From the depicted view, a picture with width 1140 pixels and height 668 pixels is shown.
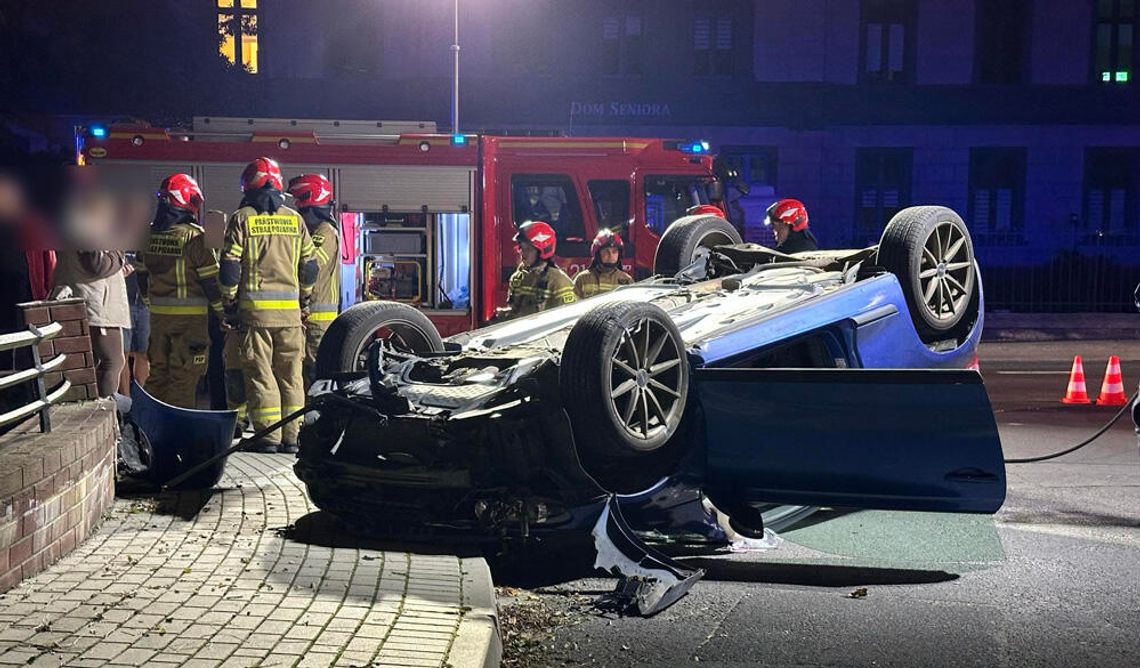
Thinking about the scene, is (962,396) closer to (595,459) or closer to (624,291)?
(595,459)

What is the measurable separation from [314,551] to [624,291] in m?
2.93

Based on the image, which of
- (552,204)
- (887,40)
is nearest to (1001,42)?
(887,40)

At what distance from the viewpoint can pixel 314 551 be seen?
6.06 metres

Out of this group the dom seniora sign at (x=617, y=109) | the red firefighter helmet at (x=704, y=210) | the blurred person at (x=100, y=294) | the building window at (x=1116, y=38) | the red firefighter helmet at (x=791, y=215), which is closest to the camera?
the blurred person at (x=100, y=294)

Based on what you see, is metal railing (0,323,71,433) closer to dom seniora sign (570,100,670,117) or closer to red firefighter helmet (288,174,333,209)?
red firefighter helmet (288,174,333,209)

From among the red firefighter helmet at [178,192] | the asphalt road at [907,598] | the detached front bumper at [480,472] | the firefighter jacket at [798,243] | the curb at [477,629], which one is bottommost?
the asphalt road at [907,598]

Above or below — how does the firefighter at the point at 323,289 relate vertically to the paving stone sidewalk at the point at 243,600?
above

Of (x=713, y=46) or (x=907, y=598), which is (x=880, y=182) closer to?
(x=713, y=46)

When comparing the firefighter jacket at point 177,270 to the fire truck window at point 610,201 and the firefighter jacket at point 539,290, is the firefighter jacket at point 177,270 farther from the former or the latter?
the fire truck window at point 610,201

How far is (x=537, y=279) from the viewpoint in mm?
10648

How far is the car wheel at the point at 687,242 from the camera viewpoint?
902 centimetres

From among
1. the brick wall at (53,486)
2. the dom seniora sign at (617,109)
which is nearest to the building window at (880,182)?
the dom seniora sign at (617,109)

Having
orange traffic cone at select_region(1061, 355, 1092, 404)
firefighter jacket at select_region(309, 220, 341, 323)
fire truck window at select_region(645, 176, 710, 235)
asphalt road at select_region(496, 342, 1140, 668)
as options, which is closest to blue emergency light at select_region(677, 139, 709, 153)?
fire truck window at select_region(645, 176, 710, 235)

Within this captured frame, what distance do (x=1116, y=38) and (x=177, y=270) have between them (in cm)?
2587
